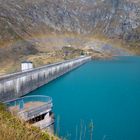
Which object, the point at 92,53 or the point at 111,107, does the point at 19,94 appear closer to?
the point at 111,107

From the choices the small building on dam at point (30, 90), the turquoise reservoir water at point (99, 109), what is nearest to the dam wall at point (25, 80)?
the small building on dam at point (30, 90)

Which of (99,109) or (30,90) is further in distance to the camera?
(30,90)

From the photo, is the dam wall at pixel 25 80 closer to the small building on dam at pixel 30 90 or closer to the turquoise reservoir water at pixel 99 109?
the small building on dam at pixel 30 90

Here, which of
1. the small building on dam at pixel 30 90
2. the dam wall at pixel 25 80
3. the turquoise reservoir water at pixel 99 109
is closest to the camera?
the small building on dam at pixel 30 90

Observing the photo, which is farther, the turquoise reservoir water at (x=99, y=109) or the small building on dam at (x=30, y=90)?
the turquoise reservoir water at (x=99, y=109)

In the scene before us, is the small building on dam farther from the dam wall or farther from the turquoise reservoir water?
the turquoise reservoir water

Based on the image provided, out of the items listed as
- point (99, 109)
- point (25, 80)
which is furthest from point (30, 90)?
point (99, 109)

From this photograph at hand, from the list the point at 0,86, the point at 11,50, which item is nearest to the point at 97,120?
the point at 0,86

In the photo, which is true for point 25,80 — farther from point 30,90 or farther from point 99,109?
point 99,109
